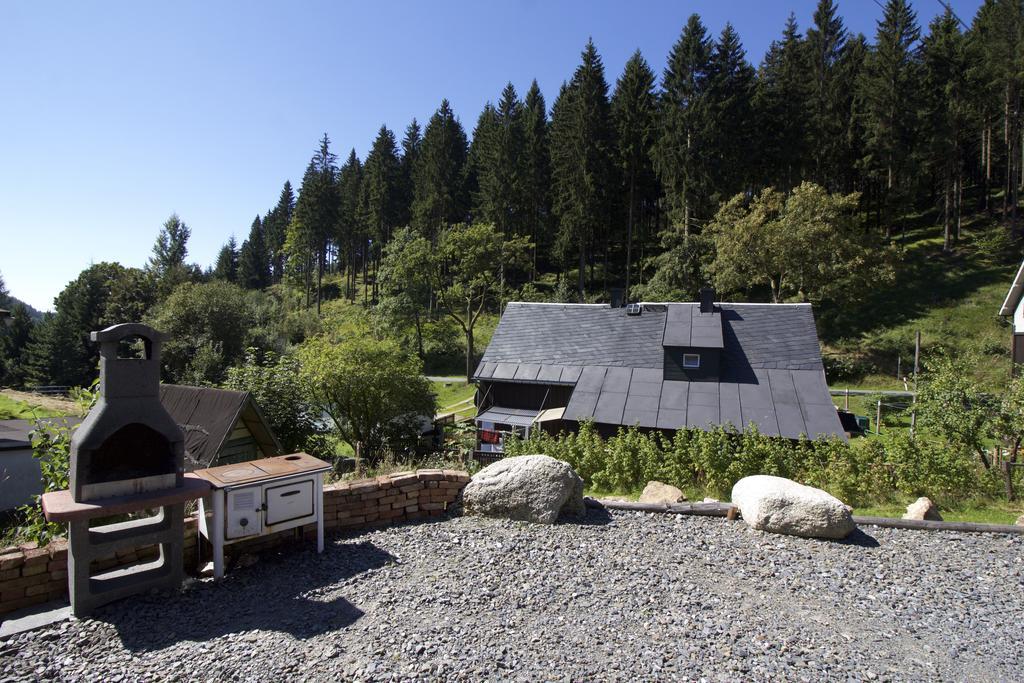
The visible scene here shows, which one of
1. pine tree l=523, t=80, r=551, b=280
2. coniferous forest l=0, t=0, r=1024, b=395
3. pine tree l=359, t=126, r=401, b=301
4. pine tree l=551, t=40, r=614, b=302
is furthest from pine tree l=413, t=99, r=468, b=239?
pine tree l=551, t=40, r=614, b=302

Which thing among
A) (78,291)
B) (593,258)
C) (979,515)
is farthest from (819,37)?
(78,291)

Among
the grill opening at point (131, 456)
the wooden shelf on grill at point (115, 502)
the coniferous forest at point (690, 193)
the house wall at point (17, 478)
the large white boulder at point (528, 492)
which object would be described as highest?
the coniferous forest at point (690, 193)

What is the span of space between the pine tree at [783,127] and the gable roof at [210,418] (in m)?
34.5

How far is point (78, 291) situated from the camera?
41875 mm

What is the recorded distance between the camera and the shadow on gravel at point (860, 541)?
20.0 ft

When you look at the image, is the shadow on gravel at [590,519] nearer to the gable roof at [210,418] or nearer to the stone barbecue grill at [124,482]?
the stone barbecue grill at [124,482]

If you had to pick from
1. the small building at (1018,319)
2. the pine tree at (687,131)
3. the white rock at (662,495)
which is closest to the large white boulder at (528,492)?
the white rock at (662,495)

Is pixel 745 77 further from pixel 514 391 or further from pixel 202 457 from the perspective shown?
pixel 202 457

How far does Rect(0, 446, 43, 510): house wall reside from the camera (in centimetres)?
930

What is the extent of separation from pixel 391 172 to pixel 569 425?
141 feet

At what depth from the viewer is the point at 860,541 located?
6.20 m

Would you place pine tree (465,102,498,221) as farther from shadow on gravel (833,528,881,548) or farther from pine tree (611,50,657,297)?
shadow on gravel (833,528,881,548)

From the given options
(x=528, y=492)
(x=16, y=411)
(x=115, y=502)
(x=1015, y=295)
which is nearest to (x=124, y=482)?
(x=115, y=502)

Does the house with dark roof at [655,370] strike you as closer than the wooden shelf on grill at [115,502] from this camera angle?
No
